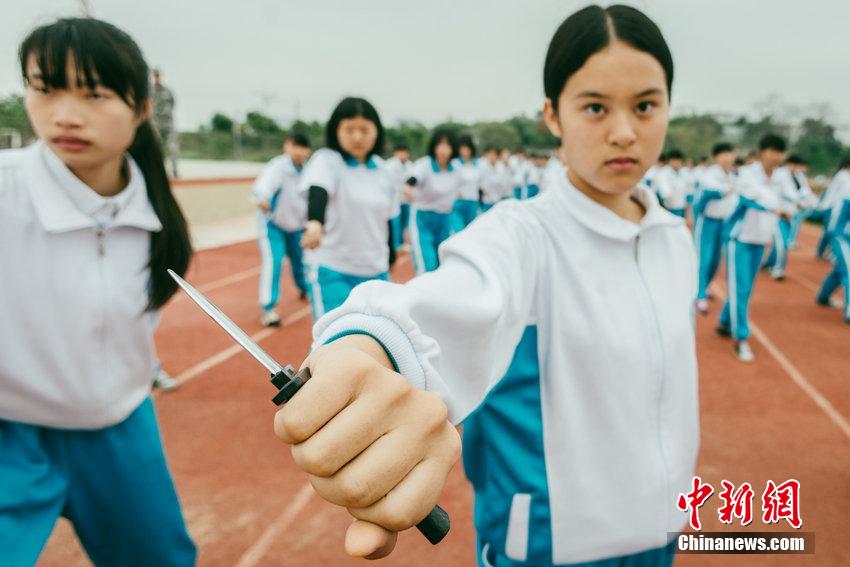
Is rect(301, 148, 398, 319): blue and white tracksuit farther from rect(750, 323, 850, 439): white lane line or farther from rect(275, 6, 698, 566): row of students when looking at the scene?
rect(750, 323, 850, 439): white lane line

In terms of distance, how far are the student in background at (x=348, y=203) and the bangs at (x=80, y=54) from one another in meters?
1.75

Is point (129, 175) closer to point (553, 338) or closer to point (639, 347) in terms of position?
point (553, 338)

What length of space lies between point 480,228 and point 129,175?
123 cm

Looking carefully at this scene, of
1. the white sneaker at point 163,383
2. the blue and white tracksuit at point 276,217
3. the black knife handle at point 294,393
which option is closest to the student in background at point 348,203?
the white sneaker at point 163,383

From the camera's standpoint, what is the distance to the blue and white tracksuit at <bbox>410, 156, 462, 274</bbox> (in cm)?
680

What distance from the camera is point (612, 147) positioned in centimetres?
116

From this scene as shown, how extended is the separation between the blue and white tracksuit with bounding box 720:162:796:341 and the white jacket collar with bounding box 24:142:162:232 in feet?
15.4

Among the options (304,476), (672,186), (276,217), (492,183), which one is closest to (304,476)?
(304,476)

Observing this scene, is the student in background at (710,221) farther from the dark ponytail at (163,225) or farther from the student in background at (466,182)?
the dark ponytail at (163,225)

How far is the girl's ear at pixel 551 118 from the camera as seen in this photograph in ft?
4.35

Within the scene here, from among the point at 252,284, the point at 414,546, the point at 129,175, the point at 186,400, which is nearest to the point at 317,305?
the point at 186,400

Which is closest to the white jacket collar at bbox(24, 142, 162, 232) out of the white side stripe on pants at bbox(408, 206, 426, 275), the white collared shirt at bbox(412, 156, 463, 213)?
the white side stripe on pants at bbox(408, 206, 426, 275)

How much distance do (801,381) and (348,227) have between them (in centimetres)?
386

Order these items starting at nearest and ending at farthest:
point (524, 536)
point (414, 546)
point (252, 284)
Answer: point (524, 536), point (414, 546), point (252, 284)
